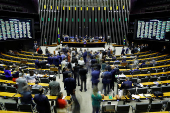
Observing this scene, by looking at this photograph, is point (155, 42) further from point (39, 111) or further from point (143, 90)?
point (39, 111)

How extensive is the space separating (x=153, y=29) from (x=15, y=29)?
1541 cm

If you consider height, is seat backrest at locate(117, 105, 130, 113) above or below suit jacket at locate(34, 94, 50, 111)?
below

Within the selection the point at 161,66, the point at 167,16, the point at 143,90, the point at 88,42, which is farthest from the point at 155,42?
the point at 143,90

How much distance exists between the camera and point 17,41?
17.0 meters

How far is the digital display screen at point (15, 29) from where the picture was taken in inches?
564

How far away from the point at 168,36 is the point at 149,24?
2795 mm

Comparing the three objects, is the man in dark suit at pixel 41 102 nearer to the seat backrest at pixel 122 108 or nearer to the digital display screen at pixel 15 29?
the seat backrest at pixel 122 108

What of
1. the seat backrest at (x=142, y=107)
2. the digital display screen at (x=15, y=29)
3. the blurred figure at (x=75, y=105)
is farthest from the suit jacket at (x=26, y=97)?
the digital display screen at (x=15, y=29)

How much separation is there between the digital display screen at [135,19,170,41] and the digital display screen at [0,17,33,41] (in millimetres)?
13603

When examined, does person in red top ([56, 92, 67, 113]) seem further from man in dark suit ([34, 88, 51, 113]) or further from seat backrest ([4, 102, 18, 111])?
seat backrest ([4, 102, 18, 111])

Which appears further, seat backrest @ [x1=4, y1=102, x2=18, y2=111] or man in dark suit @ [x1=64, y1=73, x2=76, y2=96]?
man in dark suit @ [x1=64, y1=73, x2=76, y2=96]

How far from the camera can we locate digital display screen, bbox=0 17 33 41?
564 inches

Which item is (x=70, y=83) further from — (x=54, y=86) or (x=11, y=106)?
(x=11, y=106)

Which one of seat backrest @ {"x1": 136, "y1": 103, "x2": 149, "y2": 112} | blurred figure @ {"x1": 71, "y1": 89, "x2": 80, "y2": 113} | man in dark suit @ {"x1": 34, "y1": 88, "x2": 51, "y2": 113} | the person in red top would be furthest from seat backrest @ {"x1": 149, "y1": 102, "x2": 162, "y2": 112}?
man in dark suit @ {"x1": 34, "y1": 88, "x2": 51, "y2": 113}
